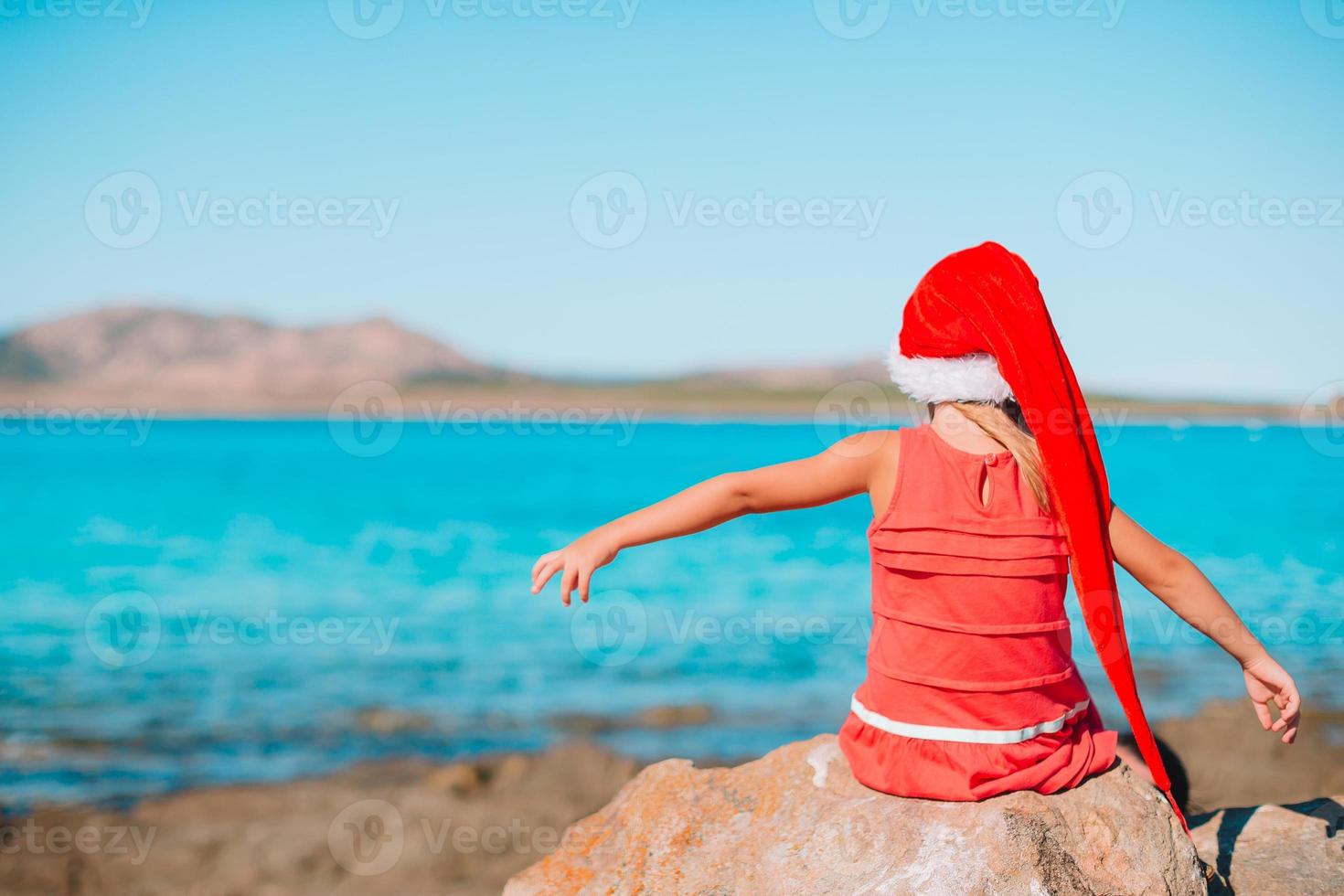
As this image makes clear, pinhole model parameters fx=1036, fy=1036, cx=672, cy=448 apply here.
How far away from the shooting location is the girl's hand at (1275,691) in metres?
2.59

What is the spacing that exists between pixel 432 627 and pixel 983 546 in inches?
446

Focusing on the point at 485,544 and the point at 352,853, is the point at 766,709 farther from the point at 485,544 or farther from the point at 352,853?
the point at 485,544

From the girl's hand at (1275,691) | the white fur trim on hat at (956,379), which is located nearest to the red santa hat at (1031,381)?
the white fur trim on hat at (956,379)

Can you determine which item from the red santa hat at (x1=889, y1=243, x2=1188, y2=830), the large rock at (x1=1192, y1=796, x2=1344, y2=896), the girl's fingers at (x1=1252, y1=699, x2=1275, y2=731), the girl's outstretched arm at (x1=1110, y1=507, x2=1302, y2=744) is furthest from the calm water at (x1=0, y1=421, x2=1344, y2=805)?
the red santa hat at (x1=889, y1=243, x2=1188, y2=830)

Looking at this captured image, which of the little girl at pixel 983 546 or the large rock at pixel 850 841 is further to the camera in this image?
the little girl at pixel 983 546

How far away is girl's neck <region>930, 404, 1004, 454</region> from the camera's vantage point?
254 cm

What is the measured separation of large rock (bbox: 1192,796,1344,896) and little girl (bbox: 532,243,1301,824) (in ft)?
1.77

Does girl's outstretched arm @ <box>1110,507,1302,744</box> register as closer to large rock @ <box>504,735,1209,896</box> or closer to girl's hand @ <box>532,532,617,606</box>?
large rock @ <box>504,735,1209,896</box>

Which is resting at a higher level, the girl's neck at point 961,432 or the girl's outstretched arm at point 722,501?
the girl's neck at point 961,432

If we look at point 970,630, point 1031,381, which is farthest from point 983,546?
point 1031,381

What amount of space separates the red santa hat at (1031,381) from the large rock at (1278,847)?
0.50 meters

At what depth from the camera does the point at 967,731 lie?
2.44 meters

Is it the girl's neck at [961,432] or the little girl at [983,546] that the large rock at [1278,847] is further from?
the girl's neck at [961,432]

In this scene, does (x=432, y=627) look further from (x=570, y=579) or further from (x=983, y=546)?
(x=983, y=546)
